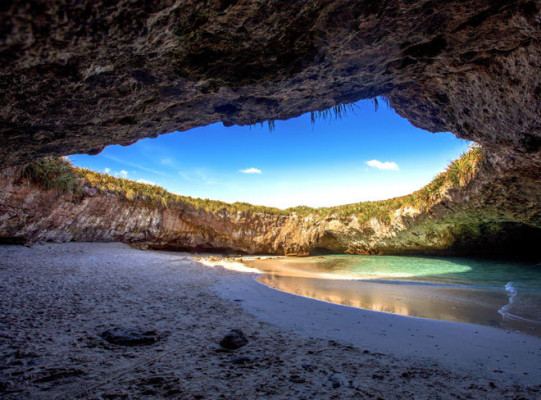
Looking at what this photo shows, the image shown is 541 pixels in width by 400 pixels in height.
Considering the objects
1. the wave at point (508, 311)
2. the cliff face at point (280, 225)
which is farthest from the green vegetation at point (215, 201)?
the wave at point (508, 311)

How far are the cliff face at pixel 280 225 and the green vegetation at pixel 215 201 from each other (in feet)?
0.84

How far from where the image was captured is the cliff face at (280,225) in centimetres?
807

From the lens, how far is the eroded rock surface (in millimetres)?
1862

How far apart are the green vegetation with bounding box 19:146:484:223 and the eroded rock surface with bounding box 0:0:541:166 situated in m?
4.72

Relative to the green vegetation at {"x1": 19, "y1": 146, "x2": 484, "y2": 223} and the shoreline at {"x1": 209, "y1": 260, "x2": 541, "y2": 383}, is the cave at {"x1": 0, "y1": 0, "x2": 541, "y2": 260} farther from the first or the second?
the green vegetation at {"x1": 19, "y1": 146, "x2": 484, "y2": 223}

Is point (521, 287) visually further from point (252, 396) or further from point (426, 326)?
point (252, 396)

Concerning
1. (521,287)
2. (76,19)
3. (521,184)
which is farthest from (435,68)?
(521,287)

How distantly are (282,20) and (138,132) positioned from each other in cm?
340

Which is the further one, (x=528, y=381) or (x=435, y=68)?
(x=435, y=68)

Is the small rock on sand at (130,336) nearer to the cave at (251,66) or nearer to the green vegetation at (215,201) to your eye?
the cave at (251,66)

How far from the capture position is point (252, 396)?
1328mm

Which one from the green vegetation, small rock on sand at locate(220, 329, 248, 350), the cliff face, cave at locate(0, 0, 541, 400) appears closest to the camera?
cave at locate(0, 0, 541, 400)

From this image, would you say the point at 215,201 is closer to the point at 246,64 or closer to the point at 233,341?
the point at 246,64

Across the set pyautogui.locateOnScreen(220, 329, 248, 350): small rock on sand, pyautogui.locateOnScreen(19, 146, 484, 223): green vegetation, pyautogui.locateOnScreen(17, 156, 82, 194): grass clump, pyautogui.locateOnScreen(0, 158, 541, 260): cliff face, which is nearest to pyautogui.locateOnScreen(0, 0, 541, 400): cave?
pyautogui.locateOnScreen(220, 329, 248, 350): small rock on sand
